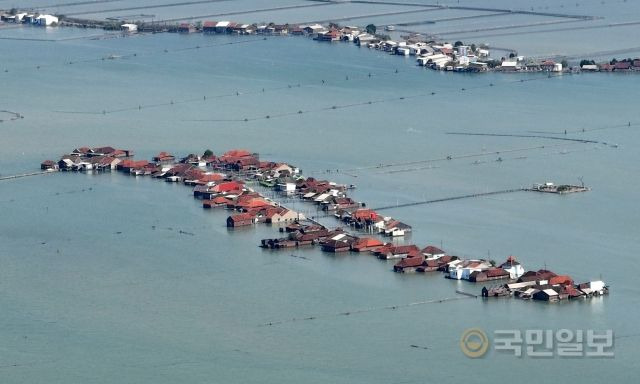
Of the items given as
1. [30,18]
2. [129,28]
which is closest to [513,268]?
[129,28]

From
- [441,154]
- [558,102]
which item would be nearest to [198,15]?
[558,102]

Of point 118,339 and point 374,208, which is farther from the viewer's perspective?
point 374,208

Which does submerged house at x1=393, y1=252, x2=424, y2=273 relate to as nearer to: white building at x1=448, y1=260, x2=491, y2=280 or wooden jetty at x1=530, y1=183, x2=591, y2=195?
white building at x1=448, y1=260, x2=491, y2=280

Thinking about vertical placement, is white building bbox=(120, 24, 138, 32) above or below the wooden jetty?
above

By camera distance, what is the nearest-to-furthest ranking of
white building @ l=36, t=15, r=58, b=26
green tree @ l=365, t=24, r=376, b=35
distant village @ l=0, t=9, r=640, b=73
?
distant village @ l=0, t=9, r=640, b=73
green tree @ l=365, t=24, r=376, b=35
white building @ l=36, t=15, r=58, b=26

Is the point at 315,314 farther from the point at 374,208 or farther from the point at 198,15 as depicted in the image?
the point at 198,15

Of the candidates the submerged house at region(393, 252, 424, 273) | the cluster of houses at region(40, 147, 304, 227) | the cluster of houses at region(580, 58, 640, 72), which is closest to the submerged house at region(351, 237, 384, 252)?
the submerged house at region(393, 252, 424, 273)
